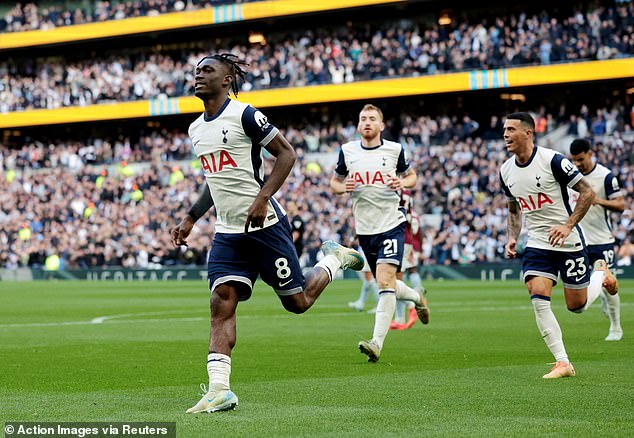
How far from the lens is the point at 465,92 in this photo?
46.6m

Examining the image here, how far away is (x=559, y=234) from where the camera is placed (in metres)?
9.25

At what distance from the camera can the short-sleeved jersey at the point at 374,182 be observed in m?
11.8

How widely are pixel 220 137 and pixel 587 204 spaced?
3.60m

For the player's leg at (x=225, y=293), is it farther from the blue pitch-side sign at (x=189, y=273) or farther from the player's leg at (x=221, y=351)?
the blue pitch-side sign at (x=189, y=273)

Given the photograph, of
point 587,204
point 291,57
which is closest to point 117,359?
point 587,204

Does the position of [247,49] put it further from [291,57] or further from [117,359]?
[117,359]

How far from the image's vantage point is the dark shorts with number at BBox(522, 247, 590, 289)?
9875mm

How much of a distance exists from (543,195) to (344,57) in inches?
1575

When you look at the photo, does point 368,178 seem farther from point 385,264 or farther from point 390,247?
point 385,264

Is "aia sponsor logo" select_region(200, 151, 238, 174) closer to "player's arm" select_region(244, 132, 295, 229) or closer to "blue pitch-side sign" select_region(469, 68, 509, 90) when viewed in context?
"player's arm" select_region(244, 132, 295, 229)

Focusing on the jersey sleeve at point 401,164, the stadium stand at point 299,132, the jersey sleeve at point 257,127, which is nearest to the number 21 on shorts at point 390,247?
the jersey sleeve at point 401,164

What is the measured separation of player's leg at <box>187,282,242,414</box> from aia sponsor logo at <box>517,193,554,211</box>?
3.40 meters

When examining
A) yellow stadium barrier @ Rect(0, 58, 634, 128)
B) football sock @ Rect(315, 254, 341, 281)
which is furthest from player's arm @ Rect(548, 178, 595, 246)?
yellow stadium barrier @ Rect(0, 58, 634, 128)

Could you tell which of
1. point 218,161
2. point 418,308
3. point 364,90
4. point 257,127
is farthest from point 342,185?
point 364,90
